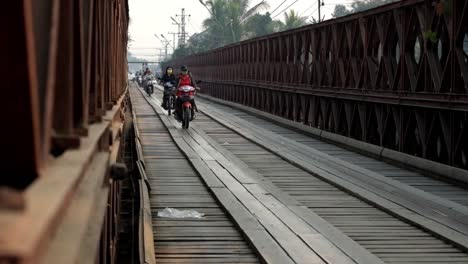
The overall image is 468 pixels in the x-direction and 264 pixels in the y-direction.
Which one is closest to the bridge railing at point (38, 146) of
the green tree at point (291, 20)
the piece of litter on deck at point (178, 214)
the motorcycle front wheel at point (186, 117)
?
the piece of litter on deck at point (178, 214)

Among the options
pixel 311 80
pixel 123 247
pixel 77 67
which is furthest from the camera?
pixel 311 80

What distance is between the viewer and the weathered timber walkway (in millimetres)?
6062

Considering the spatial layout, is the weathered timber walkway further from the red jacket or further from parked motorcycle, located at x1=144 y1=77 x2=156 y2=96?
parked motorcycle, located at x1=144 y1=77 x2=156 y2=96

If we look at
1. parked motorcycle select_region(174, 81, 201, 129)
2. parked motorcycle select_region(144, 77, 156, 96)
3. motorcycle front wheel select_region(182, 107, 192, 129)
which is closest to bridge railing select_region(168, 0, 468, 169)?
parked motorcycle select_region(174, 81, 201, 129)

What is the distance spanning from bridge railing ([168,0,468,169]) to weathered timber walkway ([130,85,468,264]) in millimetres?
689

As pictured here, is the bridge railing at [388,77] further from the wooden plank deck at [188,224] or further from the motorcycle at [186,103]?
the wooden plank deck at [188,224]

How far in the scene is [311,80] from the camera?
17.7m

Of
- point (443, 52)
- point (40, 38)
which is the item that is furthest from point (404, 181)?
point (40, 38)

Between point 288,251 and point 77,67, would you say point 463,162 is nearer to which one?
point 288,251

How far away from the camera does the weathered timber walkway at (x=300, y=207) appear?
6062 mm

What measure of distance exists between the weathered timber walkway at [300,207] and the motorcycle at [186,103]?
410 centimetres

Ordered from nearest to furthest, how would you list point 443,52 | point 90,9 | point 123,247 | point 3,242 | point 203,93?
1. point 3,242
2. point 90,9
3. point 123,247
4. point 443,52
5. point 203,93

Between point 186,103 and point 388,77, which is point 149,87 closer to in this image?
point 186,103

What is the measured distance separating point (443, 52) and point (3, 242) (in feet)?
32.7
